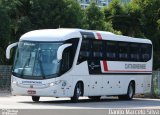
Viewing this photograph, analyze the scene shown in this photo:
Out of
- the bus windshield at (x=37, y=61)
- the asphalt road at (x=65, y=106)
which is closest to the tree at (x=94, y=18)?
the asphalt road at (x=65, y=106)

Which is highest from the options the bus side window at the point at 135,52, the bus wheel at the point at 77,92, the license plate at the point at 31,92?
the bus side window at the point at 135,52

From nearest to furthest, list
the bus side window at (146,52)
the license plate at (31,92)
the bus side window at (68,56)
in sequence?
the license plate at (31,92), the bus side window at (68,56), the bus side window at (146,52)

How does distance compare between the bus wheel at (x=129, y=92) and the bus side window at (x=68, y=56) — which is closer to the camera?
the bus side window at (x=68, y=56)

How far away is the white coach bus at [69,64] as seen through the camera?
2548 centimetres

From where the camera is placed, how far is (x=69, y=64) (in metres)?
26.3

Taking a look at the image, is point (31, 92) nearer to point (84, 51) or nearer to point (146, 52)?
point (84, 51)

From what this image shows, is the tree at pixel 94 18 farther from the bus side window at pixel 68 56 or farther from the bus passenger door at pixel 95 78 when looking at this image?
the bus side window at pixel 68 56

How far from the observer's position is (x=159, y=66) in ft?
170

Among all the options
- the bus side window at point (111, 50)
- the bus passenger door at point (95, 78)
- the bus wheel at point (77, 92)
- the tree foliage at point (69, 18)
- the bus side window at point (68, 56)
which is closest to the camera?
the bus side window at point (68, 56)

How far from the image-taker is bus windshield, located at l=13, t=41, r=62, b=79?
25547 mm

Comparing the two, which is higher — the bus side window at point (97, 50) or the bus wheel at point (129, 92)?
the bus side window at point (97, 50)

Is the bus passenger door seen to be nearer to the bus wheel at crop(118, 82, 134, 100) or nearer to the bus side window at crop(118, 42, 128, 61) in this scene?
the bus side window at crop(118, 42, 128, 61)

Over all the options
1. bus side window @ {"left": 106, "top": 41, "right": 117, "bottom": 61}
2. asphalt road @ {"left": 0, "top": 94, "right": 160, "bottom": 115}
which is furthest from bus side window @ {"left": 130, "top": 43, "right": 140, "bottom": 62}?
asphalt road @ {"left": 0, "top": 94, "right": 160, "bottom": 115}

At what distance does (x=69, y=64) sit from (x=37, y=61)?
5.10 ft
